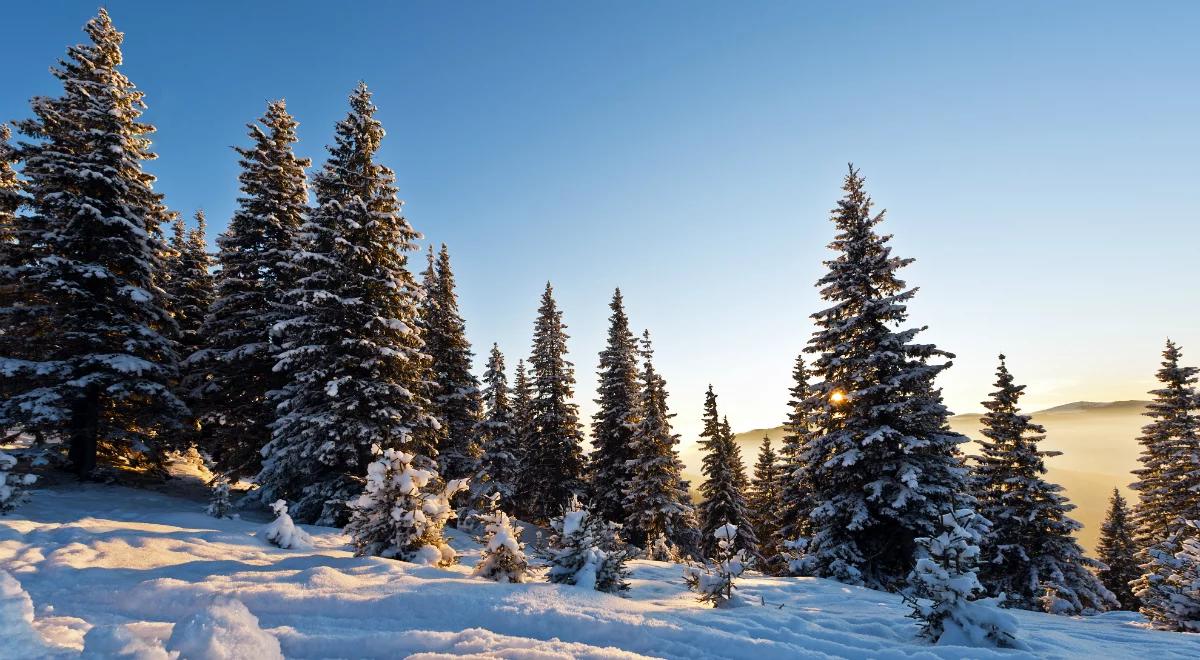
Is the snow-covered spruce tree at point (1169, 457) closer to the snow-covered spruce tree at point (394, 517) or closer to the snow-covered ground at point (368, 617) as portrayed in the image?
the snow-covered ground at point (368, 617)

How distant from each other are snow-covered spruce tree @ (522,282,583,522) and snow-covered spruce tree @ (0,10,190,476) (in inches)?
680

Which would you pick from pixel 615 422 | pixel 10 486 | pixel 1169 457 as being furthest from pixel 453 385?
pixel 1169 457

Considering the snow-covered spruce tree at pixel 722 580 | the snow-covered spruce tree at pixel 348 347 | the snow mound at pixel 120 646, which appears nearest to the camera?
the snow mound at pixel 120 646

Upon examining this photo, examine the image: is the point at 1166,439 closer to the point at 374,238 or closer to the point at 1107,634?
the point at 1107,634

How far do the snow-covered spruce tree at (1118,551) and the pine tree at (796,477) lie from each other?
65.3 feet

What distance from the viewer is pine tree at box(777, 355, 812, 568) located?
1652cm

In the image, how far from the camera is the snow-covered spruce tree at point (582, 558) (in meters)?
7.55

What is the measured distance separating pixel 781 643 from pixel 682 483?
2622cm

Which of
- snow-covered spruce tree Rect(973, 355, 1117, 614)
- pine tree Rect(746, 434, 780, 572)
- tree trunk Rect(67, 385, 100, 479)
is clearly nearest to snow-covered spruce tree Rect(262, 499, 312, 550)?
tree trunk Rect(67, 385, 100, 479)

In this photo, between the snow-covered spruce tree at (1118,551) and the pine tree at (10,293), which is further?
the snow-covered spruce tree at (1118,551)

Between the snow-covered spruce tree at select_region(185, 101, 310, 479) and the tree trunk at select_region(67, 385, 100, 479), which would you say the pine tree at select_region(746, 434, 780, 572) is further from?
the tree trunk at select_region(67, 385, 100, 479)

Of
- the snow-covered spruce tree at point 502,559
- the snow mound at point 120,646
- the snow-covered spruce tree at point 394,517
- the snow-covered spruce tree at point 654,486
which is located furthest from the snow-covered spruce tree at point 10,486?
the snow-covered spruce tree at point 654,486

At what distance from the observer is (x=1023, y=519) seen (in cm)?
1986

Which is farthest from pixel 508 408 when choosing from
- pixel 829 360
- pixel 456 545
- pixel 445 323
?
pixel 829 360
